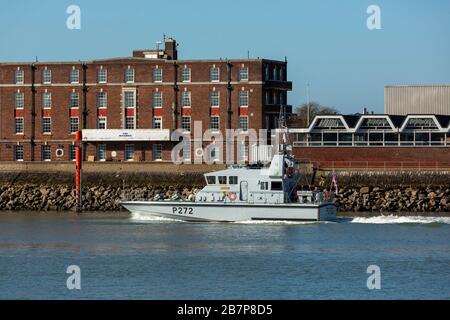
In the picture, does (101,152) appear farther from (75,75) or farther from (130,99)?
(75,75)

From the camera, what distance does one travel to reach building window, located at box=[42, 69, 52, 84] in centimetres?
10538

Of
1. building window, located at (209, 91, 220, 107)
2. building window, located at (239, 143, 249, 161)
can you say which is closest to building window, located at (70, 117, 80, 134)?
building window, located at (209, 91, 220, 107)

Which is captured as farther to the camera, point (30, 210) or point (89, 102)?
point (89, 102)

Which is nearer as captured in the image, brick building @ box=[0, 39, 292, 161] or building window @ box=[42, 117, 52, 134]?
brick building @ box=[0, 39, 292, 161]

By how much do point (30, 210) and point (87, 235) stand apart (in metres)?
24.9

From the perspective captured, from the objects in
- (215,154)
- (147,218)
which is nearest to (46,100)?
(215,154)

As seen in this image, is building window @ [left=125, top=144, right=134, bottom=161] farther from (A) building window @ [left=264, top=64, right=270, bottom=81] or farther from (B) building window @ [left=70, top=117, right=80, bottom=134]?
(A) building window @ [left=264, top=64, right=270, bottom=81]

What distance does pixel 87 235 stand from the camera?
66.4 m

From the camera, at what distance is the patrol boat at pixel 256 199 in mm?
70250

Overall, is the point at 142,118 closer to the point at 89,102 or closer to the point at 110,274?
the point at 89,102

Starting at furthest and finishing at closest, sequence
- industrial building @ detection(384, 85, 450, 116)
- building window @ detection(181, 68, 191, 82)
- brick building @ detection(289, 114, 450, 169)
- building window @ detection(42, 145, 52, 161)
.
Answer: industrial building @ detection(384, 85, 450, 116) < building window @ detection(42, 145, 52, 161) < building window @ detection(181, 68, 191, 82) < brick building @ detection(289, 114, 450, 169)

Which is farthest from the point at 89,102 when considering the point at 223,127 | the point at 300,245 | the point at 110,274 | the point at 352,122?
the point at 110,274

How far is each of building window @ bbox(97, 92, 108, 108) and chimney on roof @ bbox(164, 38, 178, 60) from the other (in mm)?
6551

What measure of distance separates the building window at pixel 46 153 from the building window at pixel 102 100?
542 centimetres
